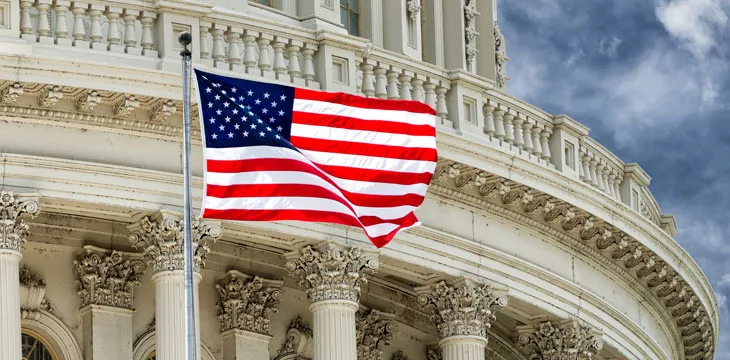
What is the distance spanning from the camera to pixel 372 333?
5609 cm

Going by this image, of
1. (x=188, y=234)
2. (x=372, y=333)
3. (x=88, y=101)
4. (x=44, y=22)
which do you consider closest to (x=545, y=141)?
(x=372, y=333)

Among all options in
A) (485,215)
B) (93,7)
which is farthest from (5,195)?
(485,215)

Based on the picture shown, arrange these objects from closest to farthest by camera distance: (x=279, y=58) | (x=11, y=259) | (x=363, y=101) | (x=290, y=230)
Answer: (x=11, y=259) < (x=363, y=101) < (x=290, y=230) < (x=279, y=58)

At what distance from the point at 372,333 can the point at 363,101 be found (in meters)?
8.26

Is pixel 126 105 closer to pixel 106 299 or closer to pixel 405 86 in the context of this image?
pixel 106 299

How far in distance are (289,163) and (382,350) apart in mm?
9930

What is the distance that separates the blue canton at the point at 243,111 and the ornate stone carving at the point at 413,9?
14.6 m

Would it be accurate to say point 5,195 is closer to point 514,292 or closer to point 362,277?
point 362,277

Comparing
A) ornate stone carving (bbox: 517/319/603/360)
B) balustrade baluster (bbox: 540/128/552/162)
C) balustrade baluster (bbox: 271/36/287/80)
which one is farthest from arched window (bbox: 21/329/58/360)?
balustrade baluster (bbox: 540/128/552/162)

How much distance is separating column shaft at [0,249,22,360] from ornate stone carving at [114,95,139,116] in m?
3.00

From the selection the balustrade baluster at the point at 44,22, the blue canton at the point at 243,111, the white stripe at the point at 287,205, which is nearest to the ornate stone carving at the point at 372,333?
the white stripe at the point at 287,205

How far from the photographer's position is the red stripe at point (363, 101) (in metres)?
48.6

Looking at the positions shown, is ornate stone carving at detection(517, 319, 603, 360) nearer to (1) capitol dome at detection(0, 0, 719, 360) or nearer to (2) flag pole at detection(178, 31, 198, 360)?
(1) capitol dome at detection(0, 0, 719, 360)

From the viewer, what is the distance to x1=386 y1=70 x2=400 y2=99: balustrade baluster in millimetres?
52794
